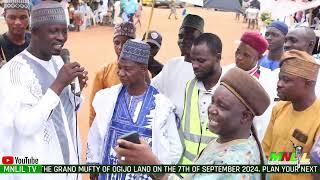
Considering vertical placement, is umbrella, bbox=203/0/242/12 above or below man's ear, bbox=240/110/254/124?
above

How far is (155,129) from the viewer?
10.9 feet

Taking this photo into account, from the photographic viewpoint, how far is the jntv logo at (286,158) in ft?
9.56

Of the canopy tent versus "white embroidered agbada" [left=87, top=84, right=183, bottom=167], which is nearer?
"white embroidered agbada" [left=87, top=84, right=183, bottom=167]

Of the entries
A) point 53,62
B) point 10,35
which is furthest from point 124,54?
point 10,35

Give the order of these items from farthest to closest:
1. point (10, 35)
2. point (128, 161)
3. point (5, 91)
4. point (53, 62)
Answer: point (10, 35), point (53, 62), point (5, 91), point (128, 161)

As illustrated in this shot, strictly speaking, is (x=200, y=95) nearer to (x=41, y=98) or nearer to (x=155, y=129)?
(x=155, y=129)

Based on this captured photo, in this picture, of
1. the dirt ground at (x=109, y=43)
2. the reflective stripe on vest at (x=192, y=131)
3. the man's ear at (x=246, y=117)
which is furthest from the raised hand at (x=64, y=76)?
the dirt ground at (x=109, y=43)

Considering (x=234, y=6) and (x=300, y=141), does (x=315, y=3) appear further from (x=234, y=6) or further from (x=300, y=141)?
(x=300, y=141)

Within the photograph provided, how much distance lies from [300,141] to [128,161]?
1291 mm

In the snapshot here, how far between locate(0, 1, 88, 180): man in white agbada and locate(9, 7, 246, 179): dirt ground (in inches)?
155

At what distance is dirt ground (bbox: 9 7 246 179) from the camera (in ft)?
40.7

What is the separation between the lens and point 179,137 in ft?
11.4

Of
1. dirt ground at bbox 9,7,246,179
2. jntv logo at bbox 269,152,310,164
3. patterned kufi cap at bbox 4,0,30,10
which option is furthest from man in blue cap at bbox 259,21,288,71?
dirt ground at bbox 9,7,246,179

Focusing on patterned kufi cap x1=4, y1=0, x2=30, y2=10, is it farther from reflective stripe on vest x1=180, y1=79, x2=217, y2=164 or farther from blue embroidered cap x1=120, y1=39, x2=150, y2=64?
reflective stripe on vest x1=180, y1=79, x2=217, y2=164
